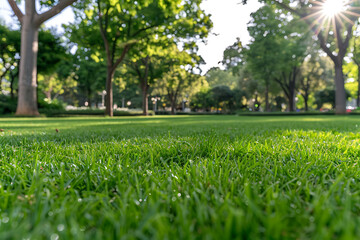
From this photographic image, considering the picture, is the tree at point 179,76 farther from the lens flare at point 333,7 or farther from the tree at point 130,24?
the lens flare at point 333,7

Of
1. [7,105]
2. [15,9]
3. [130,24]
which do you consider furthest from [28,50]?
[7,105]

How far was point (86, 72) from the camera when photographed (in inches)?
1501

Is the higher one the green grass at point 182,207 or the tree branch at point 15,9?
the tree branch at point 15,9

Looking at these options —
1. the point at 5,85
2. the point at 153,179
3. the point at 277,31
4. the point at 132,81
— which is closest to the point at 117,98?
the point at 5,85

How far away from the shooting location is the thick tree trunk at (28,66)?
13.7 metres

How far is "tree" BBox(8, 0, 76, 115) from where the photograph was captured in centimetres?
1313

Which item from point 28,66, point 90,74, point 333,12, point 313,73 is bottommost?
point 28,66

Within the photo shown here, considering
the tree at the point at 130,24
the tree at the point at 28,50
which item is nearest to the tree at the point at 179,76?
the tree at the point at 130,24

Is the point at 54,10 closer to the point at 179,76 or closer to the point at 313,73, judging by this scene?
the point at 179,76

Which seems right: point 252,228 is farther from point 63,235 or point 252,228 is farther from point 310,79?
point 310,79

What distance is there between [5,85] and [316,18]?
62.6m

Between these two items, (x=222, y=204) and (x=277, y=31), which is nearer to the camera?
(x=222, y=204)

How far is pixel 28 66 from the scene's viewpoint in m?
14.2

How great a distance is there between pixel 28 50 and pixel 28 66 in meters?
1.00
